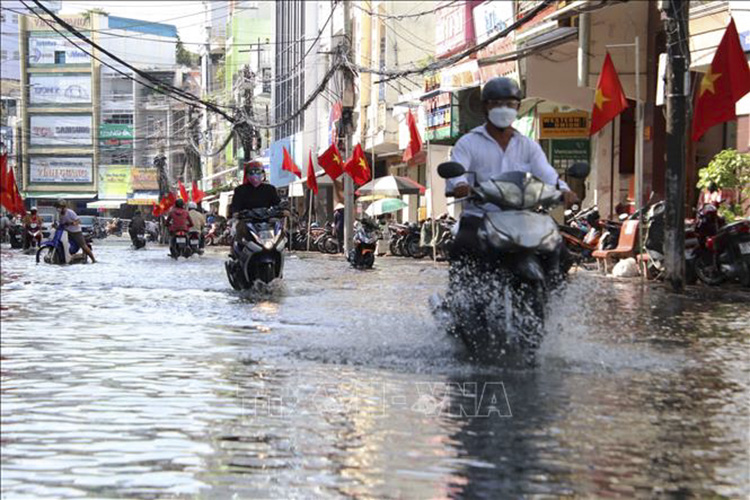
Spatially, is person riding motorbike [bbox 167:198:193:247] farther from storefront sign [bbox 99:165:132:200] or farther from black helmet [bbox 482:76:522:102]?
storefront sign [bbox 99:165:132:200]

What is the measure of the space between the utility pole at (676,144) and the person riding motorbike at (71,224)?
12.4m

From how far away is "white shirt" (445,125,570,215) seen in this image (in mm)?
6992

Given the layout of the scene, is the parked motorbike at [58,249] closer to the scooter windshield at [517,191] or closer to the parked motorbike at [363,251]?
the parked motorbike at [363,251]

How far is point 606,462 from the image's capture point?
4.31 meters

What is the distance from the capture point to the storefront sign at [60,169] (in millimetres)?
97875

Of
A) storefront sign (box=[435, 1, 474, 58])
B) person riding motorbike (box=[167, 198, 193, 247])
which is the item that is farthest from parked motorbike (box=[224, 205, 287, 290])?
storefront sign (box=[435, 1, 474, 58])

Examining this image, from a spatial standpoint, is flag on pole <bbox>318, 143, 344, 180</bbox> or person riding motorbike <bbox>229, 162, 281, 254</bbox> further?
flag on pole <bbox>318, 143, 344, 180</bbox>

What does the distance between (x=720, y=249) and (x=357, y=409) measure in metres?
10.0

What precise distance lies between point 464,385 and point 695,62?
14893 millimetres

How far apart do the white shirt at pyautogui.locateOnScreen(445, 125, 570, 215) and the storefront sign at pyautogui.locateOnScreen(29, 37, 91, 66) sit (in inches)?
3757

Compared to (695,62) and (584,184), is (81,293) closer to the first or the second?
(695,62)

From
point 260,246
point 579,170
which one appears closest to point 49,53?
point 260,246

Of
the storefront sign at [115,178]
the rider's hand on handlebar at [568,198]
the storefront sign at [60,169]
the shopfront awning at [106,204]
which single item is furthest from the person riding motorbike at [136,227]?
the storefront sign at [60,169]

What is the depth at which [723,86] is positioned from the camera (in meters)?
14.5
